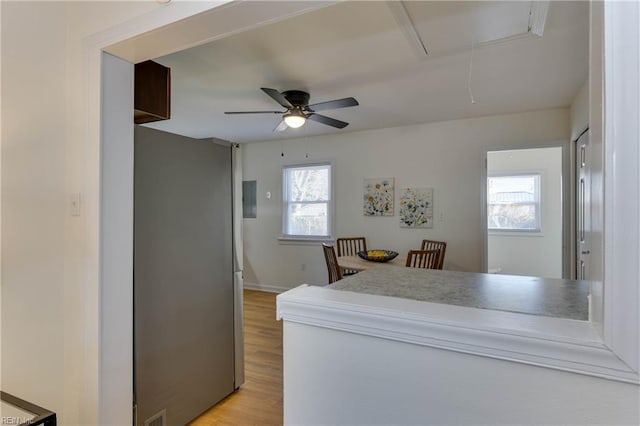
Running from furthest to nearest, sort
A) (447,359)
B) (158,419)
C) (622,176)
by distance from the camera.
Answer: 1. (158,419)
2. (447,359)
3. (622,176)

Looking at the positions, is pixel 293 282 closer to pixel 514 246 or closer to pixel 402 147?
pixel 402 147

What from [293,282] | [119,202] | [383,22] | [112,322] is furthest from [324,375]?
[293,282]

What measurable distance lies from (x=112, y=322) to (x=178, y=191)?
81 centimetres

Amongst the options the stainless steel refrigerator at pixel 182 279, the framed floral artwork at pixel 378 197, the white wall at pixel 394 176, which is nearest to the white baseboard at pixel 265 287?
the white wall at pixel 394 176

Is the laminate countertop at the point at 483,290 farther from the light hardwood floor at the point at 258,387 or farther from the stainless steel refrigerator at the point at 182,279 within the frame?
the light hardwood floor at the point at 258,387

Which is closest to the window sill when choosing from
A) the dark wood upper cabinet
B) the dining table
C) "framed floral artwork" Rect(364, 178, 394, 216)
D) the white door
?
"framed floral artwork" Rect(364, 178, 394, 216)

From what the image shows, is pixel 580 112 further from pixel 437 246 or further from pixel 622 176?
pixel 622 176

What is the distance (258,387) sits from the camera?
8.33ft

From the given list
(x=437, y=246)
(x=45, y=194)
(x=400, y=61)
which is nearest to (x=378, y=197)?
(x=437, y=246)

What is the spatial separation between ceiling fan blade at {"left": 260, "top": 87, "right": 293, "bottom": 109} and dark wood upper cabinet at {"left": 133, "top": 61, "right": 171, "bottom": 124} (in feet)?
2.52

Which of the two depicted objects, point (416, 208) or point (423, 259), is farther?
point (416, 208)

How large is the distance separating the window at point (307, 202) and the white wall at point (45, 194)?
12.3ft

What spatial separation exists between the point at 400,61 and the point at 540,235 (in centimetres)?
418

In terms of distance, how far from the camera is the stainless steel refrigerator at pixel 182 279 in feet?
6.02
